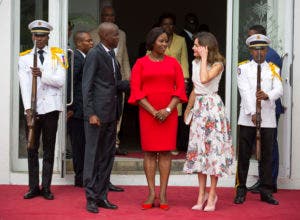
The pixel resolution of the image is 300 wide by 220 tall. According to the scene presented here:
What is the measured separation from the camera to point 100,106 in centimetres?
747

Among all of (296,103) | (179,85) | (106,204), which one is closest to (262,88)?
(179,85)

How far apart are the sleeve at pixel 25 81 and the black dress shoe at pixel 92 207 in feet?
4.25

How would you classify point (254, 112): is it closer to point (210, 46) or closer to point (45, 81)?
point (210, 46)

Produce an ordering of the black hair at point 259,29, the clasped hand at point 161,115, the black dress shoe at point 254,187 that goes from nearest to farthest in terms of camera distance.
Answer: the clasped hand at point 161,115
the black hair at point 259,29
the black dress shoe at point 254,187

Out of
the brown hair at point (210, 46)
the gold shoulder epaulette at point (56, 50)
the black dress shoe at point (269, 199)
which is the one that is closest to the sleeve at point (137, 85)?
the brown hair at point (210, 46)

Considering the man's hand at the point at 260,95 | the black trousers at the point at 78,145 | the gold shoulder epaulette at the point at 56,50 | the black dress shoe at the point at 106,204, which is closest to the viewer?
the black dress shoe at the point at 106,204

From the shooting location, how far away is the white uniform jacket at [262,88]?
7.98 metres

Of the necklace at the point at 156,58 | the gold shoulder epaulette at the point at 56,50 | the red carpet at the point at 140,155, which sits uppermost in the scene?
the gold shoulder epaulette at the point at 56,50

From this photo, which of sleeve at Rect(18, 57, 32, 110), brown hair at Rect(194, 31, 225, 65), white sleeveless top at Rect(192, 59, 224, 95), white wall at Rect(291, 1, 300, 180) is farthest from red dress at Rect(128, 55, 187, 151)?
white wall at Rect(291, 1, 300, 180)

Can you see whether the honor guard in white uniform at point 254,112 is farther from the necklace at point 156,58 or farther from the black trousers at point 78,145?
the black trousers at point 78,145

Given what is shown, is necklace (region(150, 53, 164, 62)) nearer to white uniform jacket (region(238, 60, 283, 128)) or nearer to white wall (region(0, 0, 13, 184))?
white uniform jacket (region(238, 60, 283, 128))

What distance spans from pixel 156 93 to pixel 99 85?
1.90 feet

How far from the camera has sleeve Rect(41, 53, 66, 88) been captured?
315 inches

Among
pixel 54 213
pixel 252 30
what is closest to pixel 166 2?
pixel 252 30
